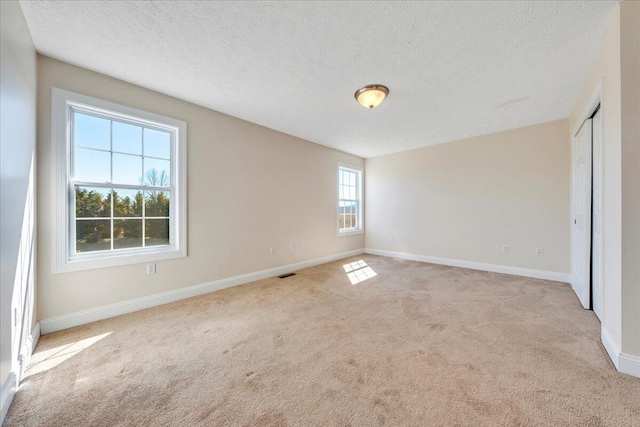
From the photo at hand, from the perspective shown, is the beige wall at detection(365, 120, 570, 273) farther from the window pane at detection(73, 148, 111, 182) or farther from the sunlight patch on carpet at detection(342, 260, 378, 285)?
the window pane at detection(73, 148, 111, 182)

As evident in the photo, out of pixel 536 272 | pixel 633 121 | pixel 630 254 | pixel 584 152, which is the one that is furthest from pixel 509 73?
pixel 536 272

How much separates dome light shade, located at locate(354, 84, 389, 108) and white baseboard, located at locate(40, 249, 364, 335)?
9.19 feet

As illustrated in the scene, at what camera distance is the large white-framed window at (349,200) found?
549cm

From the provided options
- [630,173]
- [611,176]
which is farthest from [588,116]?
[630,173]

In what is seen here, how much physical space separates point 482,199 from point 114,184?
5.29 metres

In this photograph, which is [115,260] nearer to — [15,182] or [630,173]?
[15,182]

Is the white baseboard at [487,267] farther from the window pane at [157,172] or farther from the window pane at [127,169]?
the window pane at [127,169]

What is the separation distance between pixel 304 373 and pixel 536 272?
4079 mm

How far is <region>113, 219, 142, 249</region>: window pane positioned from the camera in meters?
2.59

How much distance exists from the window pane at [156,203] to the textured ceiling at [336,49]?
46.4 inches

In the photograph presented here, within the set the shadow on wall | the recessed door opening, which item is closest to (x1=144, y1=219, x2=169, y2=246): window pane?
the shadow on wall

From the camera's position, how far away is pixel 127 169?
2.65 metres

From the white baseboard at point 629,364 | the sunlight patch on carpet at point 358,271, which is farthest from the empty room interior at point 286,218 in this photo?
the sunlight patch on carpet at point 358,271

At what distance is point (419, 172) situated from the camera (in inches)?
199
